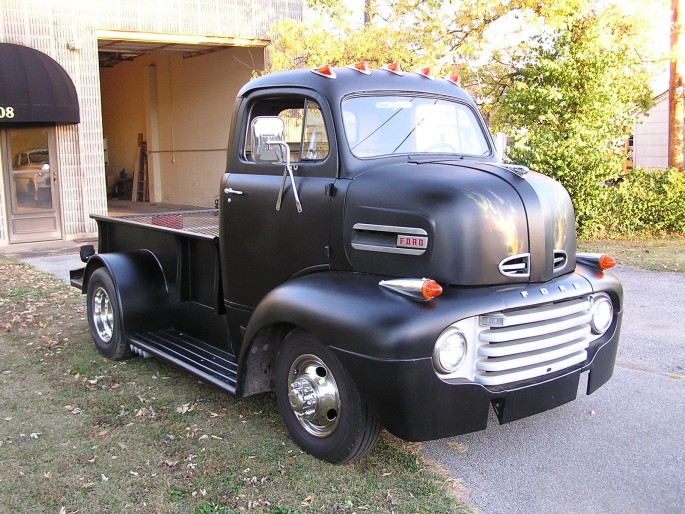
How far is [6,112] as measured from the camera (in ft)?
40.1

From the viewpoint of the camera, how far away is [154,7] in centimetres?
1441

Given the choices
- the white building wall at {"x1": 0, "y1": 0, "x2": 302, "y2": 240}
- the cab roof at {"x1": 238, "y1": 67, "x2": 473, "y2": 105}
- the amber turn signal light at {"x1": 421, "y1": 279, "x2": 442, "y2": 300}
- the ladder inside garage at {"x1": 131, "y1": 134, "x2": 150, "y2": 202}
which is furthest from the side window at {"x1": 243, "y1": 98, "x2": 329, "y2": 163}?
the ladder inside garage at {"x1": 131, "y1": 134, "x2": 150, "y2": 202}

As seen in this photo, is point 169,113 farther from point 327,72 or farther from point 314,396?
point 314,396

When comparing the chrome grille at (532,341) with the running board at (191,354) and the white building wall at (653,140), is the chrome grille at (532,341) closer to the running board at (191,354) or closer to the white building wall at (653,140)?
the running board at (191,354)

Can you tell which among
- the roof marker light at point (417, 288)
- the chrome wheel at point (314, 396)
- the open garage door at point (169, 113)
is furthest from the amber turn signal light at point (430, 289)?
the open garage door at point (169, 113)

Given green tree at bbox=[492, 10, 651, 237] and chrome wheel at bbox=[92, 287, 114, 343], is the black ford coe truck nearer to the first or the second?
chrome wheel at bbox=[92, 287, 114, 343]

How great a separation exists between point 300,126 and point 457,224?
148cm

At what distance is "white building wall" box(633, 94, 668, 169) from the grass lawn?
19993 millimetres

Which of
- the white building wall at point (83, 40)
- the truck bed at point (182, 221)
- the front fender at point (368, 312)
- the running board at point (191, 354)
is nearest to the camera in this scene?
the front fender at point (368, 312)

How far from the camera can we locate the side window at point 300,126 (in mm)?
4336

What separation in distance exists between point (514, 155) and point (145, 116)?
49.1 ft

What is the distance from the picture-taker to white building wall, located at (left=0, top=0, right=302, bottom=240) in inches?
519

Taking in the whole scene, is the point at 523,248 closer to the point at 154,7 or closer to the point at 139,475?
the point at 139,475

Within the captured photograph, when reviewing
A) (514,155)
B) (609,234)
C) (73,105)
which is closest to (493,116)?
(514,155)
